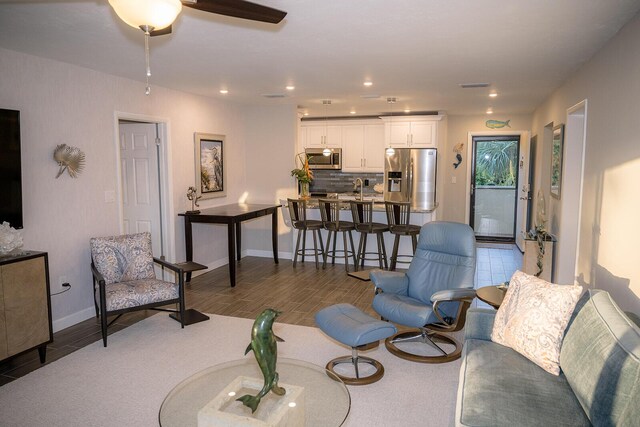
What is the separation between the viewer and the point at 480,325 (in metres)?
2.96

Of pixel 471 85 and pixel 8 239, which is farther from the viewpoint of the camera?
pixel 471 85

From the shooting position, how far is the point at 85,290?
15.1 ft

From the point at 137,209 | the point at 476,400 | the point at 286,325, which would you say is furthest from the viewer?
the point at 137,209

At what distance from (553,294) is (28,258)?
11.9 feet

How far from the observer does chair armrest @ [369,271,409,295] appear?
4016 mm

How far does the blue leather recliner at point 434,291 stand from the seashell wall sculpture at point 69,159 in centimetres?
297

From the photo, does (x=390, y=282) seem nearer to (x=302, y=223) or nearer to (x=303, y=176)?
(x=302, y=223)

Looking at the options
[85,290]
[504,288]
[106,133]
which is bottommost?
[85,290]

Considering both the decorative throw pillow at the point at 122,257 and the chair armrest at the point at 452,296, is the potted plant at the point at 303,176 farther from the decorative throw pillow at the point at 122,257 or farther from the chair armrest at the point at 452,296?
the chair armrest at the point at 452,296

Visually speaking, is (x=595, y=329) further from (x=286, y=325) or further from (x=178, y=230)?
(x=178, y=230)

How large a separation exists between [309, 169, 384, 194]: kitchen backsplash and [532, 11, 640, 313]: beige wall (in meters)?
5.15

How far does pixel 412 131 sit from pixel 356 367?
5.78 metres

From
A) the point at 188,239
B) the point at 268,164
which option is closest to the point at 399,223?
the point at 268,164

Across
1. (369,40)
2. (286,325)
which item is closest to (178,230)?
(286,325)
